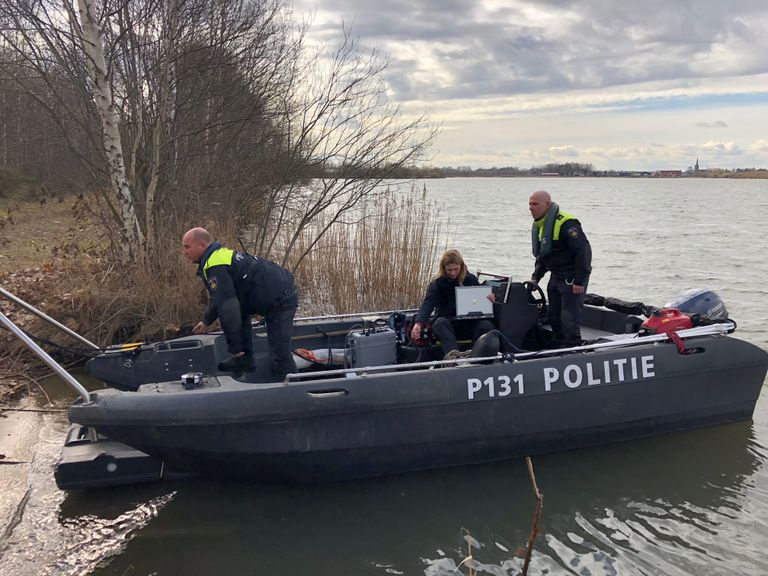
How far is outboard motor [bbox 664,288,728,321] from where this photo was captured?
5285mm

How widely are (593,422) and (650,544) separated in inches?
38.9

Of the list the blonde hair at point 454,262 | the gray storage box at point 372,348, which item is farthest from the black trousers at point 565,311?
the gray storage box at point 372,348

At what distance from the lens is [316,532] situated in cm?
389

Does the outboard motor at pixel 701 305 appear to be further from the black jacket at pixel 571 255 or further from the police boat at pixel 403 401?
the black jacket at pixel 571 255

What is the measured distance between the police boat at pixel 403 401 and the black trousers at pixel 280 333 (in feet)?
1.21

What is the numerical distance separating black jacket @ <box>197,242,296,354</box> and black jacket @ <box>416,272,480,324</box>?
1228 mm

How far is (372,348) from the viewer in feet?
16.5

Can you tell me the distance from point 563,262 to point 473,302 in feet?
2.65

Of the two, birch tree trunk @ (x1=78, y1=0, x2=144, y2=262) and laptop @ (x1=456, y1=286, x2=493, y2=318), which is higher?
birch tree trunk @ (x1=78, y1=0, x2=144, y2=262)

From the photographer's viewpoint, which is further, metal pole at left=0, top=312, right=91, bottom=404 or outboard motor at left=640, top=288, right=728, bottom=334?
outboard motor at left=640, top=288, right=728, bottom=334

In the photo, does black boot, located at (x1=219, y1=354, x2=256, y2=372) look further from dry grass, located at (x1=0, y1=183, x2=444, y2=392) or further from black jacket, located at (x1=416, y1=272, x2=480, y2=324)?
dry grass, located at (x1=0, y1=183, x2=444, y2=392)

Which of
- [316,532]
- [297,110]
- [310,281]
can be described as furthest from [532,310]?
[297,110]

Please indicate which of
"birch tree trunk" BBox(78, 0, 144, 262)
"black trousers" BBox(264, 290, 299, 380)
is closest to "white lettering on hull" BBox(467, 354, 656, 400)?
"black trousers" BBox(264, 290, 299, 380)

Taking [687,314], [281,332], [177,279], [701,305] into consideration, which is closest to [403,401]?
[281,332]
